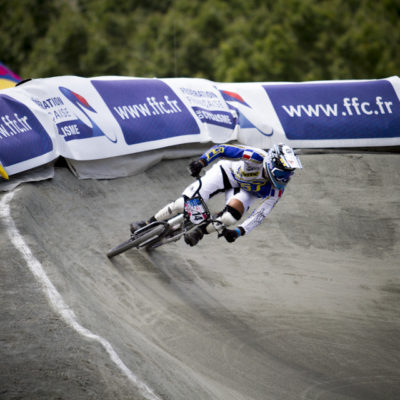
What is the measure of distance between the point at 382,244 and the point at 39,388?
8000 mm

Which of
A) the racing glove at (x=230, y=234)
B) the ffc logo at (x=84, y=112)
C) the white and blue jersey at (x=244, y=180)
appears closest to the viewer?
the racing glove at (x=230, y=234)

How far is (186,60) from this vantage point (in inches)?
1657

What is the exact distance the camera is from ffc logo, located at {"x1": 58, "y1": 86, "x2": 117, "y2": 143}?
10.7m

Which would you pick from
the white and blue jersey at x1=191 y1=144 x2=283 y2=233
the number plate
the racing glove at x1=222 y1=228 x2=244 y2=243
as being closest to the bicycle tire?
the number plate

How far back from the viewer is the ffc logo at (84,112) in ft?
35.1

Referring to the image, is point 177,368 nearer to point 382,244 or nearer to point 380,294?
point 380,294

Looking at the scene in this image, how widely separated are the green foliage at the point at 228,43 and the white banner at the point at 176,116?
75.4 ft

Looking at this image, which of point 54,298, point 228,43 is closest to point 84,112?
point 54,298

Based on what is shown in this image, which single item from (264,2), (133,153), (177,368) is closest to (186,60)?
(264,2)

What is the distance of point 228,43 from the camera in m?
40.3

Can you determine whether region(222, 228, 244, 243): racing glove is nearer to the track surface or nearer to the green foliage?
the track surface

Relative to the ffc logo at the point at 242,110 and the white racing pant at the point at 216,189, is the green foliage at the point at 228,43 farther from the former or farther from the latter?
the white racing pant at the point at 216,189

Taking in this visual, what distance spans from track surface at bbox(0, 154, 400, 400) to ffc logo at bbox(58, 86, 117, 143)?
1.00 metres

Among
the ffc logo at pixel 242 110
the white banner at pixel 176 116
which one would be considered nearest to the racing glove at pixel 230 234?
the white banner at pixel 176 116
